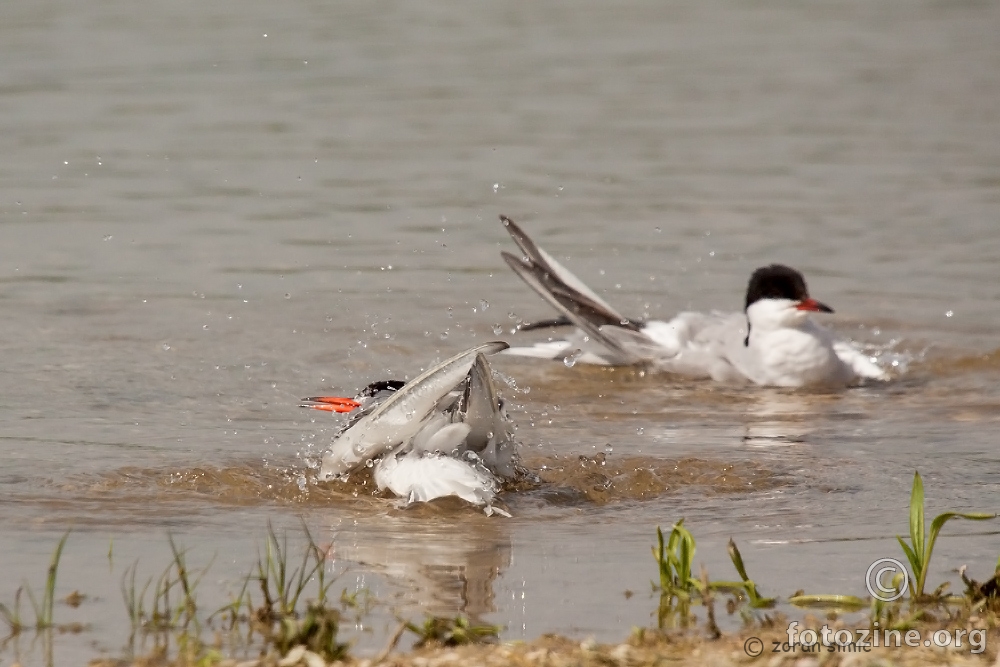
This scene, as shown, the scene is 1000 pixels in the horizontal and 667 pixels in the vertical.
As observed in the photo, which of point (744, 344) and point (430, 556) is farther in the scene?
point (744, 344)

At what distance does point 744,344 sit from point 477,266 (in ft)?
7.52

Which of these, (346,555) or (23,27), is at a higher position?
(23,27)

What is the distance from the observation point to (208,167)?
1214cm

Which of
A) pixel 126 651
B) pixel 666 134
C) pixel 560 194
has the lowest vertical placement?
pixel 126 651

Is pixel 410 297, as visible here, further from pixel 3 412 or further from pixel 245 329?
pixel 3 412

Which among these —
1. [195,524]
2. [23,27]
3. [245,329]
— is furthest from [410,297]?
[23,27]

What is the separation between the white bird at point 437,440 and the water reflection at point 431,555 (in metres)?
0.12

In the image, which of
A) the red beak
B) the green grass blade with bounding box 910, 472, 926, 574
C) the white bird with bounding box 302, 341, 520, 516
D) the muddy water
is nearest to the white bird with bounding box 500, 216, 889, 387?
the red beak

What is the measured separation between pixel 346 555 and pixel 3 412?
2.65 meters

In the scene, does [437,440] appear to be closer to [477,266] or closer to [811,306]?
[811,306]

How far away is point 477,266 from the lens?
32.7ft

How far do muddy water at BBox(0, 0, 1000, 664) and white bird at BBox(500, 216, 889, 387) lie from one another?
0.51 feet

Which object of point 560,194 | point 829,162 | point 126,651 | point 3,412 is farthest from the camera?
point 829,162

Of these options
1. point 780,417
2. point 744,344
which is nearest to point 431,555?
point 780,417
